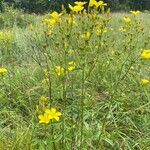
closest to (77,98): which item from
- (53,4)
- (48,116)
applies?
(48,116)

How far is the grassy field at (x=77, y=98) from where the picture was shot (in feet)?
8.88

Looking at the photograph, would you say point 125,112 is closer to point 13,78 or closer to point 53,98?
point 53,98

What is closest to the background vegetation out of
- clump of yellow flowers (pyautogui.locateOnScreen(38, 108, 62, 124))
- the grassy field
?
the grassy field

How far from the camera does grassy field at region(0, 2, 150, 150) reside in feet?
8.88

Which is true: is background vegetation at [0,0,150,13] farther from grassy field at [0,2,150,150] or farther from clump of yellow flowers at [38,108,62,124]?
clump of yellow flowers at [38,108,62,124]

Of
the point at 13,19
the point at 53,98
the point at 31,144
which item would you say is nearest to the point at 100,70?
the point at 53,98

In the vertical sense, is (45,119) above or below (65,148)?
above

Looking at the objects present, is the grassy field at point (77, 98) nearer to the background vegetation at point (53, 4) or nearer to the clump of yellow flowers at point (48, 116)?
the clump of yellow flowers at point (48, 116)

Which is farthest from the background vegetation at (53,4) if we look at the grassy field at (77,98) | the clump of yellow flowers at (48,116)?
the clump of yellow flowers at (48,116)

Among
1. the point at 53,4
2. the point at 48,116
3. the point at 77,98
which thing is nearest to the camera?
the point at 48,116

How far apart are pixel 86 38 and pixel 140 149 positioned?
1031 millimetres

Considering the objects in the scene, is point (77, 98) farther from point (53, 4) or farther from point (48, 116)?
point (53, 4)

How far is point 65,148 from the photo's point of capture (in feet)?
9.45

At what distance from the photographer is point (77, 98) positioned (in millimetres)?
3955
